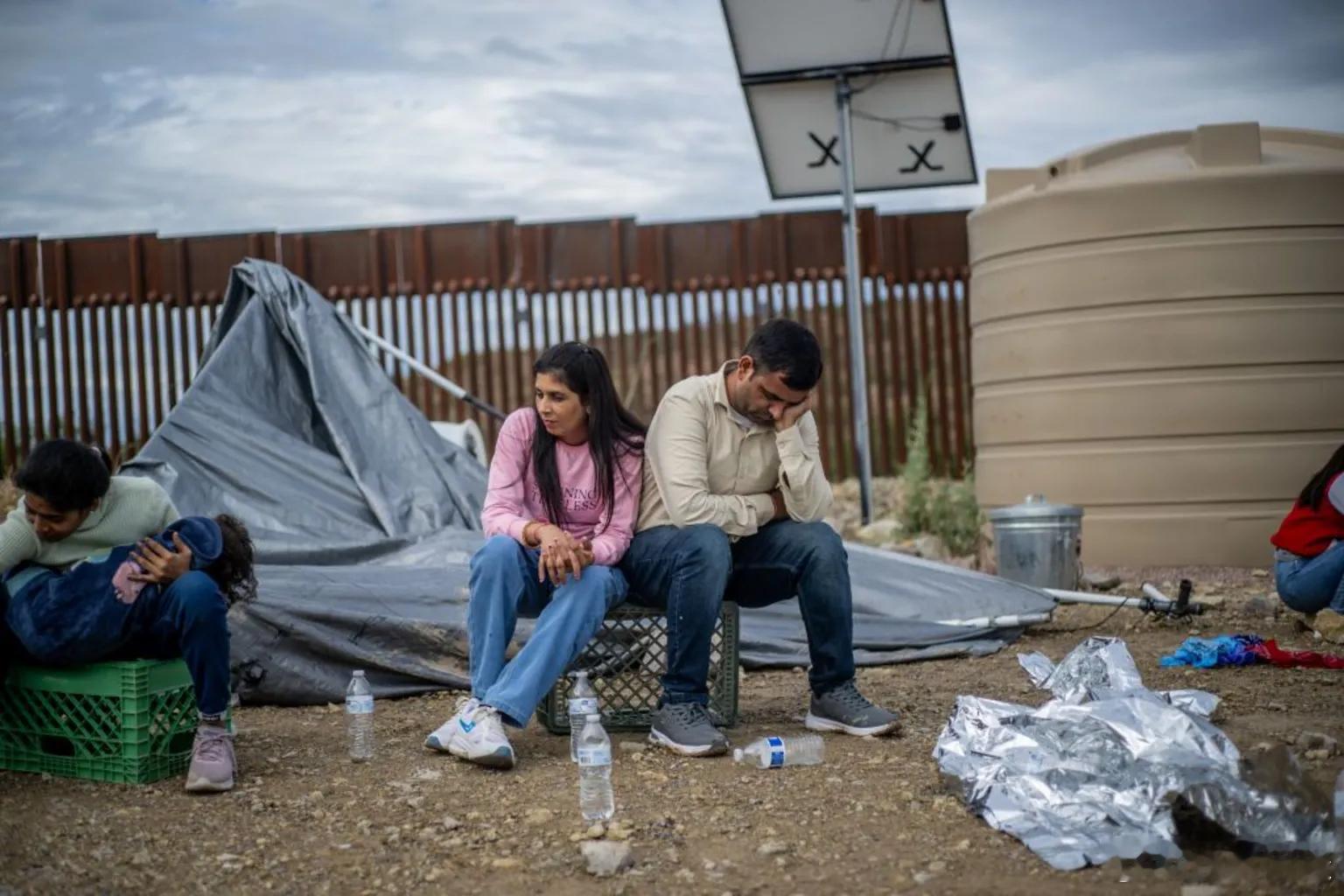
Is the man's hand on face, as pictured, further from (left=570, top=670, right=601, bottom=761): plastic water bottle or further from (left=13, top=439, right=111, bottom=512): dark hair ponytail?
(left=13, top=439, right=111, bottom=512): dark hair ponytail

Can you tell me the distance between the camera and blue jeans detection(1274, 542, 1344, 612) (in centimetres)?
500

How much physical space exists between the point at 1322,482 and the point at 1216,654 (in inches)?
38.2

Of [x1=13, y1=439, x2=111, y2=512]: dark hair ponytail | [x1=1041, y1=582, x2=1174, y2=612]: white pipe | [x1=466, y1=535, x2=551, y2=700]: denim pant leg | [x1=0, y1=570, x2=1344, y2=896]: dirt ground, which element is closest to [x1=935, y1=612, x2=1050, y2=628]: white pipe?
[x1=1041, y1=582, x2=1174, y2=612]: white pipe

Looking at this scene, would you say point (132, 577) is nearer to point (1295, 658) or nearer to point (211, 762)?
point (211, 762)

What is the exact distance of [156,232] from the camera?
953 centimetres

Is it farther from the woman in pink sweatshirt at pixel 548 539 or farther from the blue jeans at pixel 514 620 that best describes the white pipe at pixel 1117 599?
the blue jeans at pixel 514 620

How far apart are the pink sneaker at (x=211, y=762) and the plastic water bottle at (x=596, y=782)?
35.0 inches

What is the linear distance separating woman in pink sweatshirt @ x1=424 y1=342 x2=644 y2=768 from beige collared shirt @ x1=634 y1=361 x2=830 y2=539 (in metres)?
0.10

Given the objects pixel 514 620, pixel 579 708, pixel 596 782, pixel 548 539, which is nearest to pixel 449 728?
pixel 514 620

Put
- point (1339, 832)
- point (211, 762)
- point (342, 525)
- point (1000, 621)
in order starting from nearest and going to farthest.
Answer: point (1339, 832), point (211, 762), point (1000, 621), point (342, 525)

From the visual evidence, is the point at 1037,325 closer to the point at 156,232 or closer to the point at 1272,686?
the point at 1272,686

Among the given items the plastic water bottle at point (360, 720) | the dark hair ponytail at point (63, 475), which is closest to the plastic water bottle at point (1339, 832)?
the plastic water bottle at point (360, 720)

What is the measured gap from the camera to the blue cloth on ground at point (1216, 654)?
15.0 ft

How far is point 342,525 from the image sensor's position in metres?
5.52
